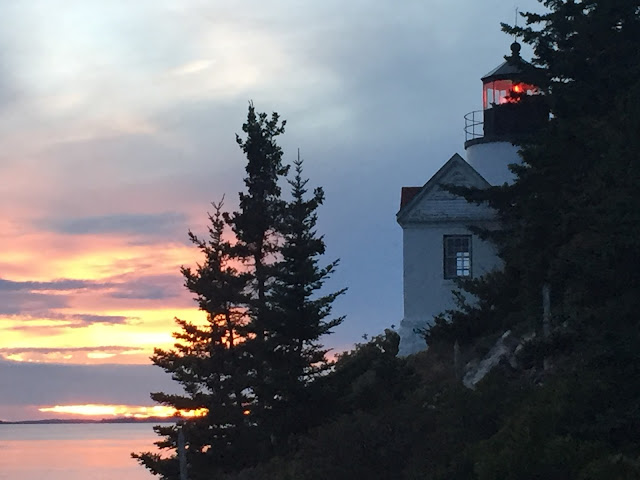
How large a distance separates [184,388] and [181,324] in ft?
8.77

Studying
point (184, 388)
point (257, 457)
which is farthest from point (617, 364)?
point (184, 388)

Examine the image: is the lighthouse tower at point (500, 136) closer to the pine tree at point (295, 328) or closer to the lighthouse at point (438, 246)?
the lighthouse at point (438, 246)

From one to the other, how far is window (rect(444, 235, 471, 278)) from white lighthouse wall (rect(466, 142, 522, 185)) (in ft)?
9.99

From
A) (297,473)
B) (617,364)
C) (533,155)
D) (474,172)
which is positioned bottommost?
(297,473)

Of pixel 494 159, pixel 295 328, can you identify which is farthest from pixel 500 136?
pixel 295 328

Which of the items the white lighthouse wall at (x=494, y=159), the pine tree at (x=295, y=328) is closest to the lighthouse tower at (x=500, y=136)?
the white lighthouse wall at (x=494, y=159)

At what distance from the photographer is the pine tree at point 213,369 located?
44781mm

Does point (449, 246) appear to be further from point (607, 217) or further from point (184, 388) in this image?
point (607, 217)

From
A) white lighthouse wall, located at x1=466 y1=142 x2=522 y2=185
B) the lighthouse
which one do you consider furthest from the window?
white lighthouse wall, located at x1=466 y1=142 x2=522 y2=185

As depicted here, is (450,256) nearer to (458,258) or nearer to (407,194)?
(458,258)

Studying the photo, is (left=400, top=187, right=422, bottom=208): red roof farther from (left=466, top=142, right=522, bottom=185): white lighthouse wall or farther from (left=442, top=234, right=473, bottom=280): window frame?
(left=466, top=142, right=522, bottom=185): white lighthouse wall

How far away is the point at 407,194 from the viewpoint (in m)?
44.9

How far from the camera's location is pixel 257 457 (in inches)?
1590

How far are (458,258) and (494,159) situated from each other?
4.84 meters
